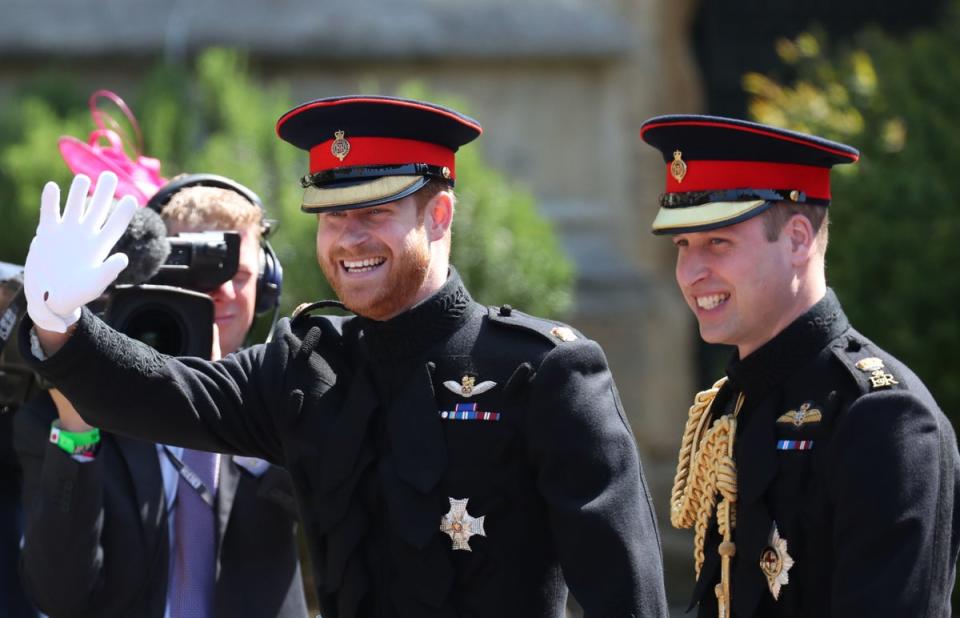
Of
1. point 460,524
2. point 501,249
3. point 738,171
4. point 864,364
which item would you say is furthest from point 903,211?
point 460,524

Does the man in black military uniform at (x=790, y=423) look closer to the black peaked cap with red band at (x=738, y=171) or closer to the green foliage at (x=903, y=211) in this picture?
the black peaked cap with red band at (x=738, y=171)

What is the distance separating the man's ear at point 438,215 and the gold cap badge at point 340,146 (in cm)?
18

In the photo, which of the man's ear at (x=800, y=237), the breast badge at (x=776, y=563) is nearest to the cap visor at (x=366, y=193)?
the man's ear at (x=800, y=237)

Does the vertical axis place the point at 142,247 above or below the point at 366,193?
below

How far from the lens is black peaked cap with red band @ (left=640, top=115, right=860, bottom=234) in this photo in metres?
2.94

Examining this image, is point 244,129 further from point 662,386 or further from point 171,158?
point 662,386

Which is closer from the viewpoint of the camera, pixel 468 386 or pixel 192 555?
pixel 468 386

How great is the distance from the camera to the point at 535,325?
3.06 metres

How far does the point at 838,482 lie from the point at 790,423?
0.63 ft

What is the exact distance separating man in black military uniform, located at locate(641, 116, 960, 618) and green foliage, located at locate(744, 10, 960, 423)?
3.00m

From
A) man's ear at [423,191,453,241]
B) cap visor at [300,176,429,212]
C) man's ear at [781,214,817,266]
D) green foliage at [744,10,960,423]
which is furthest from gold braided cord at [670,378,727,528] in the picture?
green foliage at [744,10,960,423]

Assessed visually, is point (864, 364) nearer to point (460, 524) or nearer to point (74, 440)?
point (460, 524)

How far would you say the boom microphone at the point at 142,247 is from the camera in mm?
3266

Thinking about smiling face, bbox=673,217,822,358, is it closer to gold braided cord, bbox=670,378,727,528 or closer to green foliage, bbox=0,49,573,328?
gold braided cord, bbox=670,378,727,528
